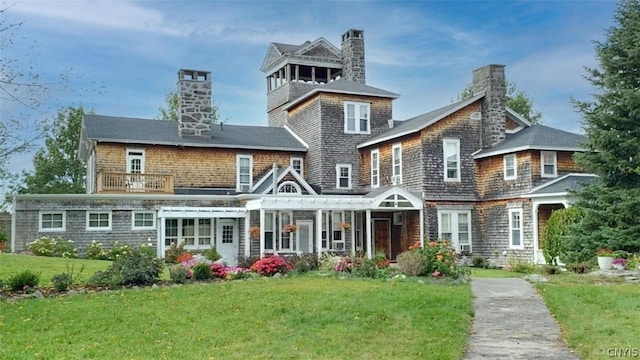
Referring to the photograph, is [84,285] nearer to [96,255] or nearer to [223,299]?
[223,299]

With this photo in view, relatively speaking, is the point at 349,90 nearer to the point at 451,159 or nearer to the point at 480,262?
the point at 451,159

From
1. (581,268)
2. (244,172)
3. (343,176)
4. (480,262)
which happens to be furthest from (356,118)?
(581,268)

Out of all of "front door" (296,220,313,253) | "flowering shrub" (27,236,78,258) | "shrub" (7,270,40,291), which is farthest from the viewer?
"front door" (296,220,313,253)

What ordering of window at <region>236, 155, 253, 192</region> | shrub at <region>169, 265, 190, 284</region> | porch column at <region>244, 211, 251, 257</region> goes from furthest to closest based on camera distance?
window at <region>236, 155, 253, 192</region>
porch column at <region>244, 211, 251, 257</region>
shrub at <region>169, 265, 190, 284</region>

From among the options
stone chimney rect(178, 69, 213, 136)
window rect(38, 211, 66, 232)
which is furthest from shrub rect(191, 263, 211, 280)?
stone chimney rect(178, 69, 213, 136)

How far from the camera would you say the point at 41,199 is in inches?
996

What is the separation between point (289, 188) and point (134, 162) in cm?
724

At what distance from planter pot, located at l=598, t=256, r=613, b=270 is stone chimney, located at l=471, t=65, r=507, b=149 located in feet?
32.9

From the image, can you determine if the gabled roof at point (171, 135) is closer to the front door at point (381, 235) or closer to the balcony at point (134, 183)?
the balcony at point (134, 183)

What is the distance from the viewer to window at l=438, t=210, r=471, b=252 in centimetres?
2733

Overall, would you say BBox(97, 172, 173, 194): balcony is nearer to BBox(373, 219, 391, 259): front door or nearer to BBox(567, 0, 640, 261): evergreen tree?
BBox(373, 219, 391, 259): front door

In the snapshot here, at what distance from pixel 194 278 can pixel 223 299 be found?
146 inches

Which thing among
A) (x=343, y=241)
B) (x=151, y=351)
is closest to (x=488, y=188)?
(x=343, y=241)

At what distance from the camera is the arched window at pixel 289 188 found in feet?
97.0
